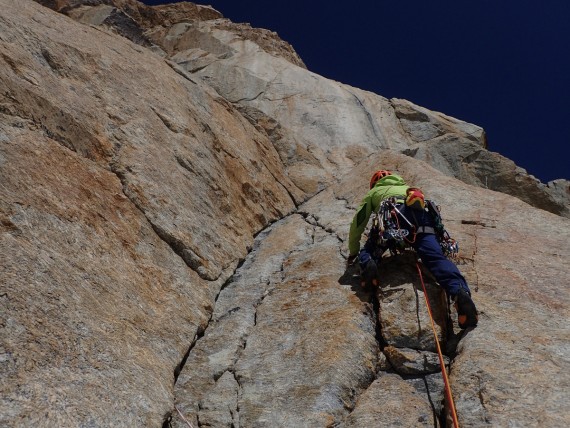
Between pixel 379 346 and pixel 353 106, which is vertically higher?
pixel 353 106

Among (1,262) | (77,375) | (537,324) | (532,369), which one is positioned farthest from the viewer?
(537,324)

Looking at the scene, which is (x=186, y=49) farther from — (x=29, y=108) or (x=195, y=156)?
(x=29, y=108)

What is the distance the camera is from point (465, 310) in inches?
243

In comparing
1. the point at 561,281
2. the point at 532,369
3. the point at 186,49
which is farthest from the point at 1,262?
the point at 186,49

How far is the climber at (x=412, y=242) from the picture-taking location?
631cm

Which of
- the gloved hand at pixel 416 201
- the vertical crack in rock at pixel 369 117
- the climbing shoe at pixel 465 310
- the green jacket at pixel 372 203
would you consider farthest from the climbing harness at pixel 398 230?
the vertical crack in rock at pixel 369 117

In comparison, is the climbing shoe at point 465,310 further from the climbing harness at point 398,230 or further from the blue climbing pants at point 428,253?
the climbing harness at point 398,230

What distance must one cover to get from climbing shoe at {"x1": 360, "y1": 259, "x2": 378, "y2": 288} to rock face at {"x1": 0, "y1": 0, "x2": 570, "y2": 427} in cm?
18

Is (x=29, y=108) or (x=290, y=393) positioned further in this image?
(x=29, y=108)

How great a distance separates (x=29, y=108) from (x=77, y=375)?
4.68 metres

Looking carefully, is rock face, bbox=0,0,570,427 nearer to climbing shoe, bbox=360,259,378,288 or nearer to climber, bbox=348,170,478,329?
climbing shoe, bbox=360,259,378,288

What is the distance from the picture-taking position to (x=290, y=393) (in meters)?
5.65

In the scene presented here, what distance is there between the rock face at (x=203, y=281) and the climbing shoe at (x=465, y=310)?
18 centimetres

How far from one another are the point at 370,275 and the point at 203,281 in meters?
2.58
